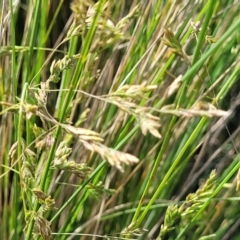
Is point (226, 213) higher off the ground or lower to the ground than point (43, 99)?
lower

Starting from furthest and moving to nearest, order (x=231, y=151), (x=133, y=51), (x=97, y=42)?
(x=231, y=151) < (x=133, y=51) < (x=97, y=42)

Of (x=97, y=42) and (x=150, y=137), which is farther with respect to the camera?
(x=150, y=137)

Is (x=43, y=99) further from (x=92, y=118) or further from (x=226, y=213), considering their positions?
(x=226, y=213)

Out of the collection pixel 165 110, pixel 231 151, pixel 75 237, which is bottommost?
pixel 75 237

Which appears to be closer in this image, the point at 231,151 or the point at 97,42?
the point at 97,42

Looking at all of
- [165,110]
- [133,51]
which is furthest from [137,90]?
[133,51]

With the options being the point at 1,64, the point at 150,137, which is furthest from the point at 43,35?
the point at 150,137

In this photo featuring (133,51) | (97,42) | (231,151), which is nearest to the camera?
(97,42)

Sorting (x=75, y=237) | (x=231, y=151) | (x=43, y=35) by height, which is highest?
(x=43, y=35)

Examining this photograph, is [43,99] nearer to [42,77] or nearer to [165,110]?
[165,110]
